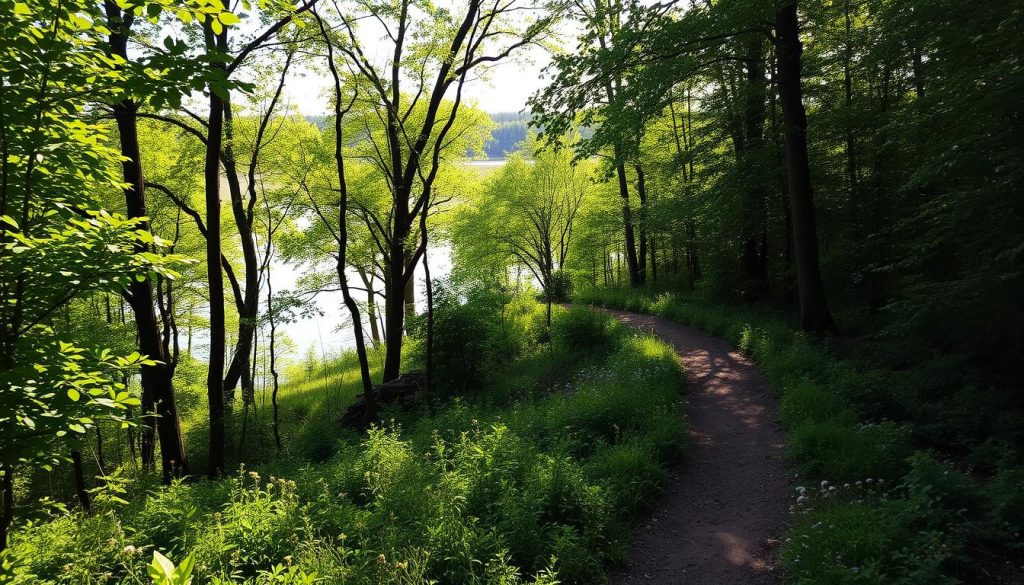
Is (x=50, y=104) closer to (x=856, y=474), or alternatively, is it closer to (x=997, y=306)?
(x=856, y=474)

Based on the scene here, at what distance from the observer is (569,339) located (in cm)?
1471

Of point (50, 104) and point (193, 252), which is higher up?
point (193, 252)

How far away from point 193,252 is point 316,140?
256 inches

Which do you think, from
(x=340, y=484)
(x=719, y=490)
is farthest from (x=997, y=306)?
(x=340, y=484)

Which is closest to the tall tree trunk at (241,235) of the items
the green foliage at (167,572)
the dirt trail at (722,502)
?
the dirt trail at (722,502)

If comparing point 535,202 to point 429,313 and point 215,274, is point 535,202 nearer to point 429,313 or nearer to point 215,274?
point 429,313

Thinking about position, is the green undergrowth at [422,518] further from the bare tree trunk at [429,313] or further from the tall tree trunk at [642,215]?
the tall tree trunk at [642,215]

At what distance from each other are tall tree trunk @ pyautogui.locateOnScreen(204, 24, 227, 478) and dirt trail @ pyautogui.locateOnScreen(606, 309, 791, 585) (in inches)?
366

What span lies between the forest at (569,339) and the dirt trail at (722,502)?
5 cm

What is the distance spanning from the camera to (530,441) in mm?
7055

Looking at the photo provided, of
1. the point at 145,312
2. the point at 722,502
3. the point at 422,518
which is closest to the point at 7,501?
the point at 422,518

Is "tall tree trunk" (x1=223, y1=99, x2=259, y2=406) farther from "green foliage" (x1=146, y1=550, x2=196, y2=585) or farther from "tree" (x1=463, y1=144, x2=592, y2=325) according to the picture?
"tree" (x1=463, y1=144, x2=592, y2=325)

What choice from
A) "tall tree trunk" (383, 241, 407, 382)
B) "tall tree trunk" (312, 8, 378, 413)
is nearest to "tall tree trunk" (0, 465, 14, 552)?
"tall tree trunk" (312, 8, 378, 413)

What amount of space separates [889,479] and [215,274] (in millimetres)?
11636
